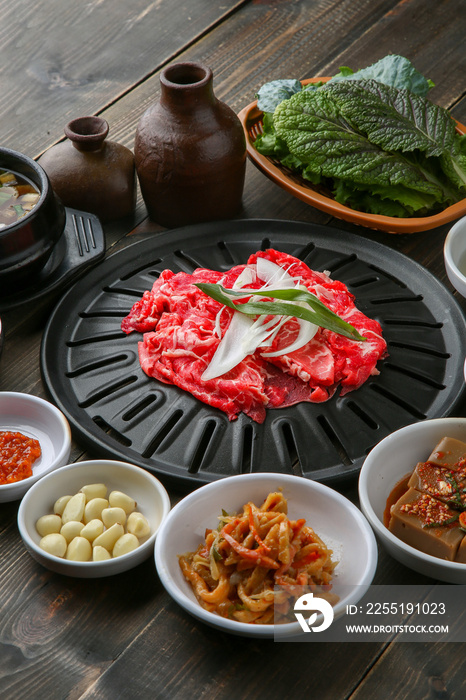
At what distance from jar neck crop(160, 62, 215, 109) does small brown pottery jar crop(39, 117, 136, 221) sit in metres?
0.33

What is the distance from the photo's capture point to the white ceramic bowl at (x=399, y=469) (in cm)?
200

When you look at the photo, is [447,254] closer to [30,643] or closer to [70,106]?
[30,643]

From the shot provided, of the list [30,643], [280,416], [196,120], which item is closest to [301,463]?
[280,416]

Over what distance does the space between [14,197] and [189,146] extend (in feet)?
2.50

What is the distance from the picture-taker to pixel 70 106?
4004 millimetres

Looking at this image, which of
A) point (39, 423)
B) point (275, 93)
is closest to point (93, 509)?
point (39, 423)

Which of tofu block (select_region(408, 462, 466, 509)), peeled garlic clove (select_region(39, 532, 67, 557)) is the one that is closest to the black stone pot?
peeled garlic clove (select_region(39, 532, 67, 557))

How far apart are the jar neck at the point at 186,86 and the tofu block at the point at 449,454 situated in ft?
5.70

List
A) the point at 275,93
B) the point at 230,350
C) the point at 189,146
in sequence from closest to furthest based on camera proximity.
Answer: the point at 230,350, the point at 189,146, the point at 275,93

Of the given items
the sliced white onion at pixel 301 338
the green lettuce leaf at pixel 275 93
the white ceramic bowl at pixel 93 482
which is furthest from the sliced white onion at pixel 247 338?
the green lettuce leaf at pixel 275 93

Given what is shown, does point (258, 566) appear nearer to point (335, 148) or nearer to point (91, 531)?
Answer: point (91, 531)

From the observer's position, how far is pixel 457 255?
113 inches

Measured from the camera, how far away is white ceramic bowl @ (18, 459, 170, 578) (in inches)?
80.0

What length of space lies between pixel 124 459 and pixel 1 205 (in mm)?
1244
